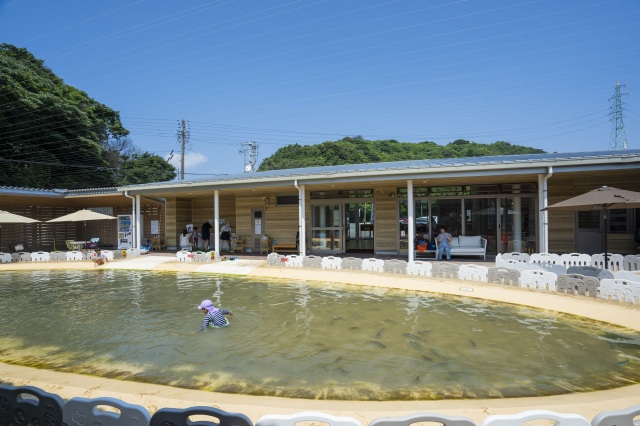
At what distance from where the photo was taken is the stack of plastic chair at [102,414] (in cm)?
281

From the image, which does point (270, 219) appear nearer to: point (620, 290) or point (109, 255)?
point (109, 255)

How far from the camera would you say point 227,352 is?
6.06m

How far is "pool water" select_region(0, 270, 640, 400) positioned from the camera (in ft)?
15.9

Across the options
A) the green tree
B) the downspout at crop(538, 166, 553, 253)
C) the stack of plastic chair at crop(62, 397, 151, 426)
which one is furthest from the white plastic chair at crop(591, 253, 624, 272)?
the green tree

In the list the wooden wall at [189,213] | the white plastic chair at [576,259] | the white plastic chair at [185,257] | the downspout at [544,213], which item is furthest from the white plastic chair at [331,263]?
the wooden wall at [189,213]

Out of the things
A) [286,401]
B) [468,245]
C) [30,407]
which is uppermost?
[468,245]

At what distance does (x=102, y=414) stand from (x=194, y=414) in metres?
0.79

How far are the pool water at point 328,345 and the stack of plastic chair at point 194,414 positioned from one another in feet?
6.48

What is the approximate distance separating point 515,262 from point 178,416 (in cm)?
1047

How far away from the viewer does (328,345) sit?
6.34m

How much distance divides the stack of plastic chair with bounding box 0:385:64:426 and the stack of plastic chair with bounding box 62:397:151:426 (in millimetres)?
77

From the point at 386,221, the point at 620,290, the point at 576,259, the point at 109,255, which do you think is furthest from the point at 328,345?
the point at 109,255

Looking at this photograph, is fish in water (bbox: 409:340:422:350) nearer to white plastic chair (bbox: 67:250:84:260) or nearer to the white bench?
the white bench

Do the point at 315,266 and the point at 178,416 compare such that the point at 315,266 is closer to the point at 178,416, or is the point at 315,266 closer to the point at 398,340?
the point at 398,340
